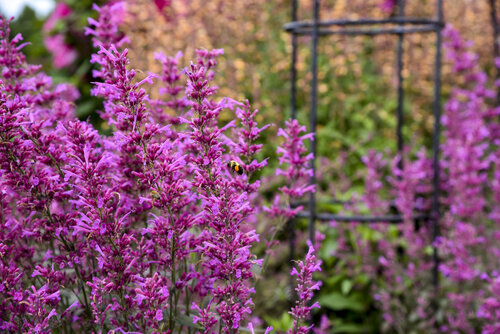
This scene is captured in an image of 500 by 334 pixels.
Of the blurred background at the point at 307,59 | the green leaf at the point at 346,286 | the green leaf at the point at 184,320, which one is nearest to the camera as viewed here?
the green leaf at the point at 184,320

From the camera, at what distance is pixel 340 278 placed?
3.52m

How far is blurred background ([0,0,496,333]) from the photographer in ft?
16.7

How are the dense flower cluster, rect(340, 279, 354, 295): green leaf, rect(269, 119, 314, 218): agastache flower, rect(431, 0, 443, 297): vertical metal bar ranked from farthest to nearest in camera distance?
rect(340, 279, 354, 295): green leaf
rect(431, 0, 443, 297): vertical metal bar
rect(269, 119, 314, 218): agastache flower
the dense flower cluster

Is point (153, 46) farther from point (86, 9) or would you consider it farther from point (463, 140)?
point (463, 140)

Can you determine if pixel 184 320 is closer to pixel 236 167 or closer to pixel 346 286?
pixel 236 167

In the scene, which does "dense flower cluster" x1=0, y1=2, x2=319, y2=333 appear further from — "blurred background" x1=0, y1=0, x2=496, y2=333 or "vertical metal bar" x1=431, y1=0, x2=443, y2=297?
"blurred background" x1=0, y1=0, x2=496, y2=333

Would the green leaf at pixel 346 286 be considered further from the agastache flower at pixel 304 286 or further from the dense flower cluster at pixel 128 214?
the agastache flower at pixel 304 286

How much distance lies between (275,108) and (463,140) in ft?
6.33

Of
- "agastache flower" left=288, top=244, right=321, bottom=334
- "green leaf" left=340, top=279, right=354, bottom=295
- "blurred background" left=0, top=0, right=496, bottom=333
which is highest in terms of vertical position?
"blurred background" left=0, top=0, right=496, bottom=333

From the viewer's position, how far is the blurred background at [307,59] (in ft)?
16.7

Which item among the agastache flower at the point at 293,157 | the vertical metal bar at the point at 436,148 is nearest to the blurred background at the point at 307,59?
the vertical metal bar at the point at 436,148

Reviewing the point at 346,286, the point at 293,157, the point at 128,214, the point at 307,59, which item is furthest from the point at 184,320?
the point at 307,59

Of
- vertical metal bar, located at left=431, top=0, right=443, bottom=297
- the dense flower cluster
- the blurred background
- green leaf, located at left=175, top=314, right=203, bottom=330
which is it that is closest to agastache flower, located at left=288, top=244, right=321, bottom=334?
the dense flower cluster

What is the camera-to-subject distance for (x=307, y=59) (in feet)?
17.7
